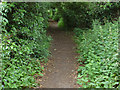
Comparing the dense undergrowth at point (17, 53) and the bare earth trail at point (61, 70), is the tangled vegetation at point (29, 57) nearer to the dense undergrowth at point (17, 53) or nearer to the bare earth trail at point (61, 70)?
the dense undergrowth at point (17, 53)

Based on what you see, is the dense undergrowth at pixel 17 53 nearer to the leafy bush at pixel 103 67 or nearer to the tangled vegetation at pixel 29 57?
the tangled vegetation at pixel 29 57

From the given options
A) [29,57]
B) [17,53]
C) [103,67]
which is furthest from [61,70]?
[17,53]

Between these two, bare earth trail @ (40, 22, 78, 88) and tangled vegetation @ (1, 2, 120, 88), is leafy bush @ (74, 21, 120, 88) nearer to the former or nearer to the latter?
tangled vegetation @ (1, 2, 120, 88)

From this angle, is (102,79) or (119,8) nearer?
(102,79)

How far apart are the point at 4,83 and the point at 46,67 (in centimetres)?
231

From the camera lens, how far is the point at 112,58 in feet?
15.7

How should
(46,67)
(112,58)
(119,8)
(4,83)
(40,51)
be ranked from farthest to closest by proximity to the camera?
1. (119,8)
2. (40,51)
3. (46,67)
4. (112,58)
5. (4,83)

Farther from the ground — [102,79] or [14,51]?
[14,51]

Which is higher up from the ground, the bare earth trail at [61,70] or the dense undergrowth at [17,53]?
the dense undergrowth at [17,53]

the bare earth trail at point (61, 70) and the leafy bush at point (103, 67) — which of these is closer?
the leafy bush at point (103, 67)

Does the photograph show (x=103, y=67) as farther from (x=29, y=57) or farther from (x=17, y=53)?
(x=17, y=53)

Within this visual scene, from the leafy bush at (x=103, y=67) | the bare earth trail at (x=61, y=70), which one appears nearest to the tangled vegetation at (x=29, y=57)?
the leafy bush at (x=103, y=67)

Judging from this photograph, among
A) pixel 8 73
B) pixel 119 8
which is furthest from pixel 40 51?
pixel 119 8

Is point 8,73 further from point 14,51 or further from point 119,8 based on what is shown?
point 119,8
